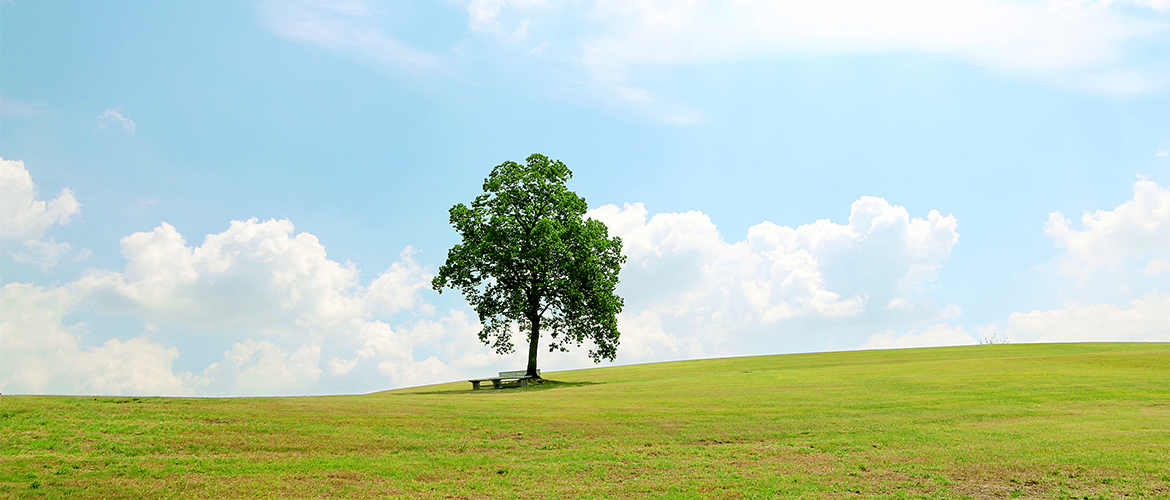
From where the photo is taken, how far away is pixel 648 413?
25047 millimetres

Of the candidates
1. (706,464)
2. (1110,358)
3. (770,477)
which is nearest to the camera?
(770,477)

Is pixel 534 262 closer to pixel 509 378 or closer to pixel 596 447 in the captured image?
pixel 509 378

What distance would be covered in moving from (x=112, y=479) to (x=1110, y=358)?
172ft

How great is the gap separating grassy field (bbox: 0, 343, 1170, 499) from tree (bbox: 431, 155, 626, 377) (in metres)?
16.8

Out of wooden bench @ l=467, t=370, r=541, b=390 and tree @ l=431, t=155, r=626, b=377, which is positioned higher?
tree @ l=431, t=155, r=626, b=377

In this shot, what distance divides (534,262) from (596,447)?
87.4 feet

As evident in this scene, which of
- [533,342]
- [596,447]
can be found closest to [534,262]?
[533,342]

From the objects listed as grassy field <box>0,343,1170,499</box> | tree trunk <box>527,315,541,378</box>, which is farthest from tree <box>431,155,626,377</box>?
grassy field <box>0,343,1170,499</box>

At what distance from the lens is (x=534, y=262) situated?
44656 millimetres

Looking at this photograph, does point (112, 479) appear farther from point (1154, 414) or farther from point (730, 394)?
point (1154, 414)

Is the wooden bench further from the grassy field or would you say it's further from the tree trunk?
the grassy field

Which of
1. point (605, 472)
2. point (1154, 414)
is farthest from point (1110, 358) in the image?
point (605, 472)

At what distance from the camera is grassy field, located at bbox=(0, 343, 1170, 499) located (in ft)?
46.3

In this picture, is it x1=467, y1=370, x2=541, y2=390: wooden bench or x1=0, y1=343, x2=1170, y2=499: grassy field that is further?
x1=467, y1=370, x2=541, y2=390: wooden bench
